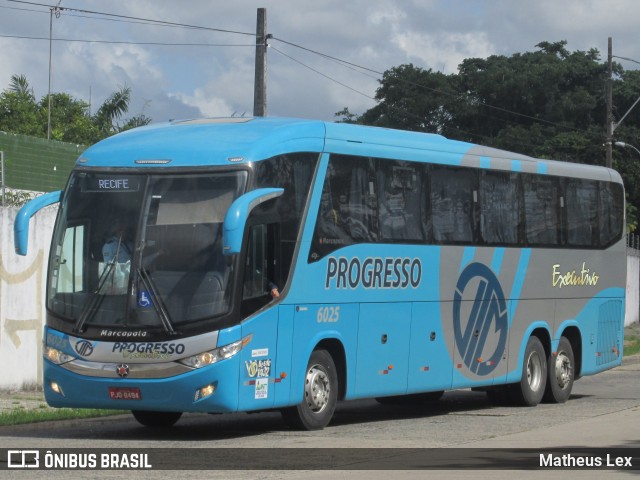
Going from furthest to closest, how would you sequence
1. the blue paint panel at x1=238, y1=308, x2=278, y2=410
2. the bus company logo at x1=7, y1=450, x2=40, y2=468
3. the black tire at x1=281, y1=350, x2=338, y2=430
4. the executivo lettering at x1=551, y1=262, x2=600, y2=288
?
the executivo lettering at x1=551, y1=262, x2=600, y2=288 → the black tire at x1=281, y1=350, x2=338, y2=430 → the blue paint panel at x1=238, y1=308, x2=278, y2=410 → the bus company logo at x1=7, y1=450, x2=40, y2=468

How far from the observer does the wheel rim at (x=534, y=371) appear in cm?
1950

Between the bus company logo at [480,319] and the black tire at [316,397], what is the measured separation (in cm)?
305

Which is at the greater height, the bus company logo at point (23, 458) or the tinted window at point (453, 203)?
the tinted window at point (453, 203)

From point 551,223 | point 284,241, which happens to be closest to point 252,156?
point 284,241

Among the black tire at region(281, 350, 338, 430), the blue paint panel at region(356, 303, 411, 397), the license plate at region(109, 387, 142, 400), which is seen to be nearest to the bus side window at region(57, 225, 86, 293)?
the license plate at region(109, 387, 142, 400)

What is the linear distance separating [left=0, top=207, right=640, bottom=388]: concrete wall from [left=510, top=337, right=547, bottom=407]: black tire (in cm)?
727

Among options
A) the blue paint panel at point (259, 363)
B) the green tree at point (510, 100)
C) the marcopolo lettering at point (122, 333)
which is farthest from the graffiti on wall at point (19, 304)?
the green tree at point (510, 100)

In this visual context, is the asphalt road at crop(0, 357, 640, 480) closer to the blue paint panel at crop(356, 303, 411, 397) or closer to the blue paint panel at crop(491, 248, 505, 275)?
the blue paint panel at crop(356, 303, 411, 397)

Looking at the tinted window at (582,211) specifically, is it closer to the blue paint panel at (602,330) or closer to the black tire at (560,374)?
the blue paint panel at (602,330)

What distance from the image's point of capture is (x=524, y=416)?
17484 millimetres

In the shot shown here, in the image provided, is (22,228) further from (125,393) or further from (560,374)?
(560,374)

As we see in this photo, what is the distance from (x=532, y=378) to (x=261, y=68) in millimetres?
8165

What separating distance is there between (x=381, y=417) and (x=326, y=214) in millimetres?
3820

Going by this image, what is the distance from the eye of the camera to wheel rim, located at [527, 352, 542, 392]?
1950cm
